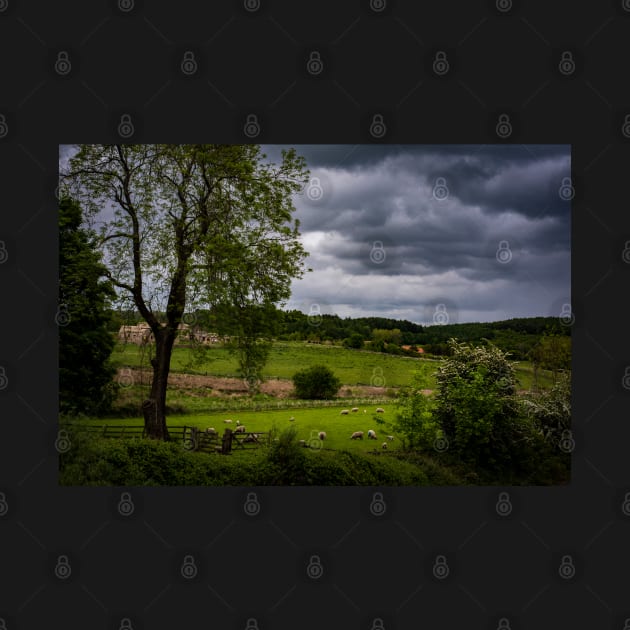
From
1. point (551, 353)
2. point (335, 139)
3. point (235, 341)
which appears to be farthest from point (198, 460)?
point (551, 353)

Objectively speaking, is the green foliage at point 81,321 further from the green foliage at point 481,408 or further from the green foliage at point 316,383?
the green foliage at point 481,408

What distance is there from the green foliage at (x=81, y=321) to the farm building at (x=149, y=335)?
0.81 ft

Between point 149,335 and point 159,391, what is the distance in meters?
0.92

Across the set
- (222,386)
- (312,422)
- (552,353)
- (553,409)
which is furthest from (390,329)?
(222,386)

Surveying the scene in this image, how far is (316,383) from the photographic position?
22.9 feet

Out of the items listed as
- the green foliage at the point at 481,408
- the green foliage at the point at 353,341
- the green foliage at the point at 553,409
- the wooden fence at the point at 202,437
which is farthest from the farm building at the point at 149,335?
the green foliage at the point at 553,409

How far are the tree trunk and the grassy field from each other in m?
0.14

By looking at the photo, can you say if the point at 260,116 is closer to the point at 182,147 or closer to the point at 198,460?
the point at 182,147

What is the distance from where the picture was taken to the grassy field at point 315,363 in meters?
6.79

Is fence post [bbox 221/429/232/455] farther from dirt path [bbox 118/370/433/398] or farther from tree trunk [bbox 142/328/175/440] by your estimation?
tree trunk [bbox 142/328/175/440]

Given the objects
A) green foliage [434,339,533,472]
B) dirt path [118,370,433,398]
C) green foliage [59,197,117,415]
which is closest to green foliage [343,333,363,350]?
dirt path [118,370,433,398]

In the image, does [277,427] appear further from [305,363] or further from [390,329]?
[390,329]

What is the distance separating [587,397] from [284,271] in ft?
16.4

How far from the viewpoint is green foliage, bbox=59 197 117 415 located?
6453mm
